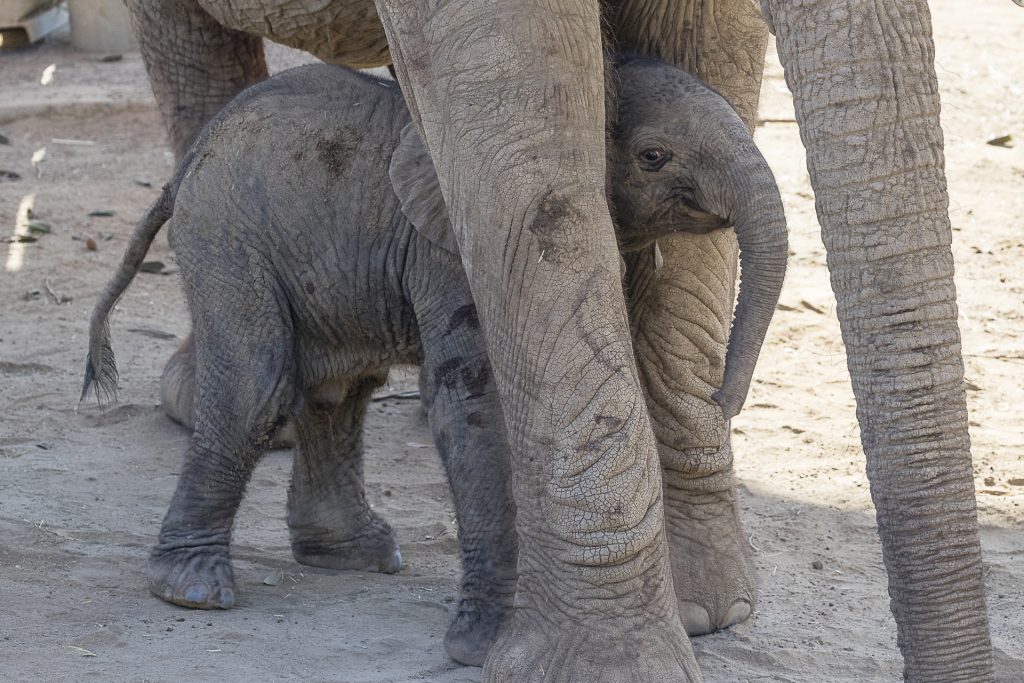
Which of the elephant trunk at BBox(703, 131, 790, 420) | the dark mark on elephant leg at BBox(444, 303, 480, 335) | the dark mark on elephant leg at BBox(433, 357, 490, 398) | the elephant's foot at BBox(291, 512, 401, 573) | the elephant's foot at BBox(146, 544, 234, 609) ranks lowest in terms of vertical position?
the elephant's foot at BBox(291, 512, 401, 573)

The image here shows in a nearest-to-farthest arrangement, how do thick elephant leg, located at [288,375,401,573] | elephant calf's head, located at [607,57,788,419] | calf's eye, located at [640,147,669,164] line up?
elephant calf's head, located at [607,57,788,419] < calf's eye, located at [640,147,669,164] < thick elephant leg, located at [288,375,401,573]

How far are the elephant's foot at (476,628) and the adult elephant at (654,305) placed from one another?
0.74 feet

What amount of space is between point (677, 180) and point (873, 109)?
2.80 feet

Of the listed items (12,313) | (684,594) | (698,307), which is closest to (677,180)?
(698,307)

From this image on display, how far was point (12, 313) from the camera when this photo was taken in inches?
231

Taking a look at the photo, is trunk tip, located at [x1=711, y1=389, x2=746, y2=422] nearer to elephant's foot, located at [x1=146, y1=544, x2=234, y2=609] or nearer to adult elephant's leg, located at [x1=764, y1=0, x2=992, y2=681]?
adult elephant's leg, located at [x1=764, y1=0, x2=992, y2=681]

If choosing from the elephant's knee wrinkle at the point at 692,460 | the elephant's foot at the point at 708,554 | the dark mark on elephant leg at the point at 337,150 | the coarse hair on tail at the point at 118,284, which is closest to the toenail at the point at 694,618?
the elephant's foot at the point at 708,554

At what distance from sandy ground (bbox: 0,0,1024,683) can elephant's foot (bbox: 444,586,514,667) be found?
34 mm

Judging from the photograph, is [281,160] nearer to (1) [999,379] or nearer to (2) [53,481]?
(2) [53,481]

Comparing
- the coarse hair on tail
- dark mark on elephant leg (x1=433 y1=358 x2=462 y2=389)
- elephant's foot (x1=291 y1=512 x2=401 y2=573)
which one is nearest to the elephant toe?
dark mark on elephant leg (x1=433 y1=358 x2=462 y2=389)

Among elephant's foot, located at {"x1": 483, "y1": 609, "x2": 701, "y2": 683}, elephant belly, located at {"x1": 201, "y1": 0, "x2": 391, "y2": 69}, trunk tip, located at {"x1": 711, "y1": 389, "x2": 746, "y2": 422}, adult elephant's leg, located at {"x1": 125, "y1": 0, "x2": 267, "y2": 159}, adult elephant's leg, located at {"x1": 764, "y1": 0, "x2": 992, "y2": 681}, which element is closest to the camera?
adult elephant's leg, located at {"x1": 764, "y1": 0, "x2": 992, "y2": 681}

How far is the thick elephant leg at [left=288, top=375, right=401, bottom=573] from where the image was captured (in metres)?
4.02

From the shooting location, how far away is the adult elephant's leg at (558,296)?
2820 millimetres

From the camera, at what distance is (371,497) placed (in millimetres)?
4566
